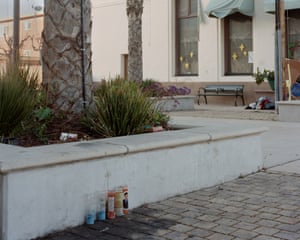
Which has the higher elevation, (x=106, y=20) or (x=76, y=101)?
(x=106, y=20)

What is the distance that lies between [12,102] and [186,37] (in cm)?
1701

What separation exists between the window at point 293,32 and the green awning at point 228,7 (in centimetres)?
144

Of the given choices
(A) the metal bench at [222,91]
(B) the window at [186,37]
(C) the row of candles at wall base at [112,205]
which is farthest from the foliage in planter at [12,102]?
(B) the window at [186,37]

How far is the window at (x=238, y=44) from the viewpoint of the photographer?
19391 millimetres

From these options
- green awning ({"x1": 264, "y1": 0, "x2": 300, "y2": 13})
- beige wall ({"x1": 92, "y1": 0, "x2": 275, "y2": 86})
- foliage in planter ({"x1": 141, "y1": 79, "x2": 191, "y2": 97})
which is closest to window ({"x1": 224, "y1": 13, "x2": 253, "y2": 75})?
beige wall ({"x1": 92, "y1": 0, "x2": 275, "y2": 86})

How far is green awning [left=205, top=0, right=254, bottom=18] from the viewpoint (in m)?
18.3

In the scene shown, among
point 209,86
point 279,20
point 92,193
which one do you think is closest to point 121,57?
point 209,86

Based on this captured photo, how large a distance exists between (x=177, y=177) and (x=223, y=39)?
15.6m

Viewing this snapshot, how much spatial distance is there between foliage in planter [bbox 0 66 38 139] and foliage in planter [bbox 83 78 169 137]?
0.78 m

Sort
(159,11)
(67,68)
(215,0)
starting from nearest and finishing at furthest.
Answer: (67,68)
(215,0)
(159,11)

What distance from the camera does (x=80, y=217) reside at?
414 cm

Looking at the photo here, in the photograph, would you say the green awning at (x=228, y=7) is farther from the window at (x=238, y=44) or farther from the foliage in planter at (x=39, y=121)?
the foliage in planter at (x=39, y=121)

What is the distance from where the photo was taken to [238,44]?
1972 cm

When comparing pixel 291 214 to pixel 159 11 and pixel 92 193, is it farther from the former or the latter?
pixel 159 11
